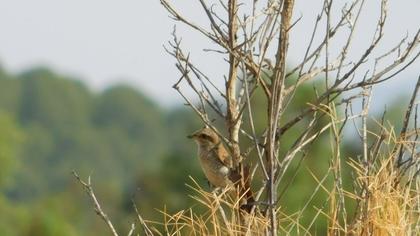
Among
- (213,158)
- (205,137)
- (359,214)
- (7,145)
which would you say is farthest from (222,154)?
(7,145)

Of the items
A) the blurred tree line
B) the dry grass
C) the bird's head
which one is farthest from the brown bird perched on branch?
the blurred tree line

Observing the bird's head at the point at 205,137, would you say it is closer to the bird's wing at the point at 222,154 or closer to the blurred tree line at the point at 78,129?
the bird's wing at the point at 222,154

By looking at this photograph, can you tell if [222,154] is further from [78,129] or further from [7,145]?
[78,129]

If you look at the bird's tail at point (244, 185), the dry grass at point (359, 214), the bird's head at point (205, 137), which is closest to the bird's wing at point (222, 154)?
the bird's head at point (205, 137)

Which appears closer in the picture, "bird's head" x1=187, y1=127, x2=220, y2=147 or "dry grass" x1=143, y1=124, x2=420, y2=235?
"dry grass" x1=143, y1=124, x2=420, y2=235

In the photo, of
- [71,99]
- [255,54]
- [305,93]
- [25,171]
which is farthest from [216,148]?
[71,99]

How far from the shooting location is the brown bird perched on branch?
5539mm

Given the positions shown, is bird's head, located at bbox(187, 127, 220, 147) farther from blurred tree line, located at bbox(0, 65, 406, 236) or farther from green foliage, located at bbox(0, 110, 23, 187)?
blurred tree line, located at bbox(0, 65, 406, 236)

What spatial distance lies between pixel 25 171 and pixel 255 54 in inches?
4249

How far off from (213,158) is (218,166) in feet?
0.80

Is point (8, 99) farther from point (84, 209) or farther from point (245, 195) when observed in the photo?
point (245, 195)

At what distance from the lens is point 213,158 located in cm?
698

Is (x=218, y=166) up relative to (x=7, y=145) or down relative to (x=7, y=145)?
up

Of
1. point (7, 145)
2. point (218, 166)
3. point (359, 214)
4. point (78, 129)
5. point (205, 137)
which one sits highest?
point (205, 137)
